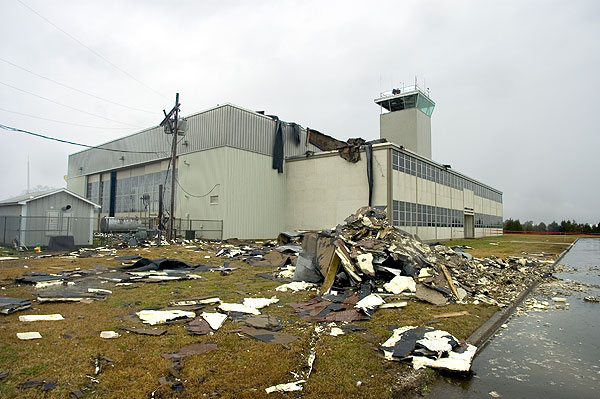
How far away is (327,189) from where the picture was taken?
2828cm

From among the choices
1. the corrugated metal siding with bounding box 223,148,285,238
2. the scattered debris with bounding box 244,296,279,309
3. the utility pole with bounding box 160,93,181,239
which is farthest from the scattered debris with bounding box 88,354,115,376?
the corrugated metal siding with bounding box 223,148,285,238

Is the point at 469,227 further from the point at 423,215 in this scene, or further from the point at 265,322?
the point at 265,322

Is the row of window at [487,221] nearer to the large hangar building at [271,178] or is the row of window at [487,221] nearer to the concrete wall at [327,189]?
the large hangar building at [271,178]

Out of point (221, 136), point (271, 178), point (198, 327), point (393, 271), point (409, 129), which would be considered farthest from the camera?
point (409, 129)

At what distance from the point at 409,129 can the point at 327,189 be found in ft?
64.4

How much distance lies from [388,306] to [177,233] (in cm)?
2382

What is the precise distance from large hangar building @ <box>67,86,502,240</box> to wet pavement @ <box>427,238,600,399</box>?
16.3m

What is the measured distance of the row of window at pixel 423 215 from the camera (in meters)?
27.0

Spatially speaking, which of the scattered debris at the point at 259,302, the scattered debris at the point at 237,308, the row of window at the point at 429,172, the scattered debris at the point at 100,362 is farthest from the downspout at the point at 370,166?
the scattered debris at the point at 100,362

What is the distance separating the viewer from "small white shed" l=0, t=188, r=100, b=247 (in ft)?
71.2

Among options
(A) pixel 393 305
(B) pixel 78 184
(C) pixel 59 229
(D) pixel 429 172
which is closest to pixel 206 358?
(A) pixel 393 305

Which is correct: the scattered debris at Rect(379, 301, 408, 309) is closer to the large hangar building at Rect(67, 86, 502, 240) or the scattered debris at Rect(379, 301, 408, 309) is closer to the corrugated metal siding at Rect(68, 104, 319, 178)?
the large hangar building at Rect(67, 86, 502, 240)

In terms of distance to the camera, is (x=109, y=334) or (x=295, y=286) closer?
(x=109, y=334)

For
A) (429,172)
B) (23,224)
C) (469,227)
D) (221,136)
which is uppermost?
(221,136)
